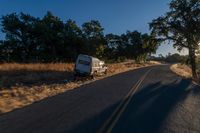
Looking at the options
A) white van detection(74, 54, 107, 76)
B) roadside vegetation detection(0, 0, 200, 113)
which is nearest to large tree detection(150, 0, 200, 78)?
roadside vegetation detection(0, 0, 200, 113)

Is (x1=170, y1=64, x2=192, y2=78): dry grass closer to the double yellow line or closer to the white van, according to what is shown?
the white van

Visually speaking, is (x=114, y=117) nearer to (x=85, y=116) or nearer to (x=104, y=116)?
(x=104, y=116)

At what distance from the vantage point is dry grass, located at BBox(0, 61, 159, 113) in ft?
55.2

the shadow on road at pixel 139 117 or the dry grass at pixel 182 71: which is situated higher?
the shadow on road at pixel 139 117

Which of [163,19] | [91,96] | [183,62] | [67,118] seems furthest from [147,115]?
[183,62]

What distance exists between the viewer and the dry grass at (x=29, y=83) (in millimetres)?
16825

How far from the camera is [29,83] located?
26.9 meters

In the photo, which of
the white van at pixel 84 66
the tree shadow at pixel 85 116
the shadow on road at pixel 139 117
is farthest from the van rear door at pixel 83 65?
the shadow on road at pixel 139 117

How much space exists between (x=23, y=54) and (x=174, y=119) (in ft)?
158

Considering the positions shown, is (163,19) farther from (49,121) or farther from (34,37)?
(49,121)

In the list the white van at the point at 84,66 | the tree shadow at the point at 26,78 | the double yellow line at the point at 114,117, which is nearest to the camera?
the double yellow line at the point at 114,117

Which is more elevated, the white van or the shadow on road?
the white van

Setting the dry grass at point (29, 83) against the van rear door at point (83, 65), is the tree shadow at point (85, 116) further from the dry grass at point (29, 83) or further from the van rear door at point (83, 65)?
the van rear door at point (83, 65)

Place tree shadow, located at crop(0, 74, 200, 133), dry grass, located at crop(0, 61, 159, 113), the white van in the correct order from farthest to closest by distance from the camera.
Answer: the white van
dry grass, located at crop(0, 61, 159, 113)
tree shadow, located at crop(0, 74, 200, 133)
